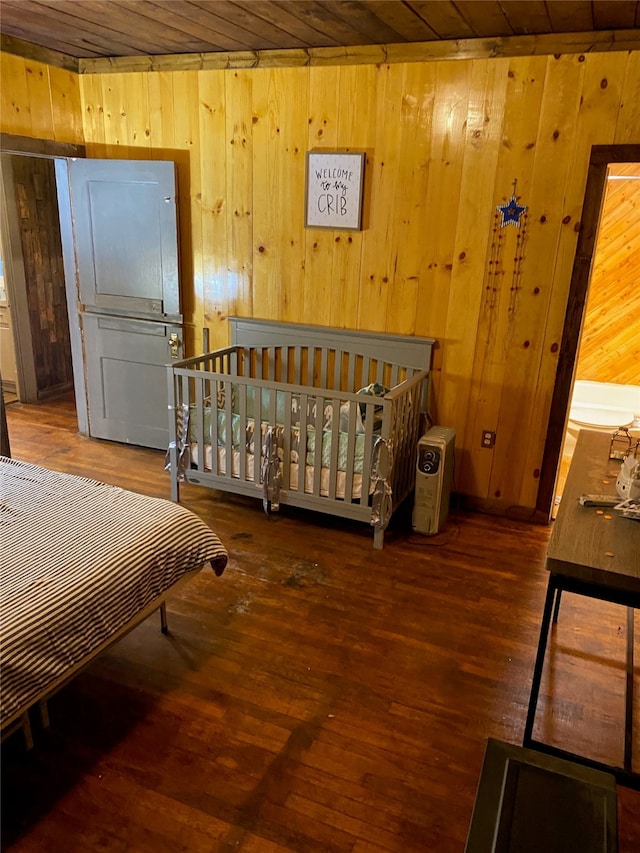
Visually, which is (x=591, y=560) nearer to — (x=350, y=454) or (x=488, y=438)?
(x=350, y=454)

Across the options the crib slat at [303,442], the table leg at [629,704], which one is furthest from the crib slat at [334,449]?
the table leg at [629,704]

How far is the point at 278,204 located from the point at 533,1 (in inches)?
66.9

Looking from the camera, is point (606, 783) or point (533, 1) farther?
point (533, 1)

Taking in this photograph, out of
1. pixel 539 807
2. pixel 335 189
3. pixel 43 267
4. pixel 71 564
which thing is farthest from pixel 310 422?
pixel 43 267

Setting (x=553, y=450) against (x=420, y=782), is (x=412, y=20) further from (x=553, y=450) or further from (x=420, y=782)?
(x=420, y=782)

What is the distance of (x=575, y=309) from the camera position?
320 centimetres

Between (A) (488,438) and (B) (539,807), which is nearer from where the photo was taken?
(B) (539,807)

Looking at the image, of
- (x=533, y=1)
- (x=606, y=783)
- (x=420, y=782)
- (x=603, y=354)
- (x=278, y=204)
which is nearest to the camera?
(x=606, y=783)

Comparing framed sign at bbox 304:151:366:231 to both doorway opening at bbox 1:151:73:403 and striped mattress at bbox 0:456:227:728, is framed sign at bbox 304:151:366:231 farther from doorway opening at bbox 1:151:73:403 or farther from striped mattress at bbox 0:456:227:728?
doorway opening at bbox 1:151:73:403

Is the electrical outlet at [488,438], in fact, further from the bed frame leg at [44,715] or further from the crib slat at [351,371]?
the bed frame leg at [44,715]

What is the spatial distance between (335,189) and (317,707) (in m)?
2.73

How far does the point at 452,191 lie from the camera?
3.33 m

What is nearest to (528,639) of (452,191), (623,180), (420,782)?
(420,782)

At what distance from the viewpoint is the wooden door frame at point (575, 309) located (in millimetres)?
2996
